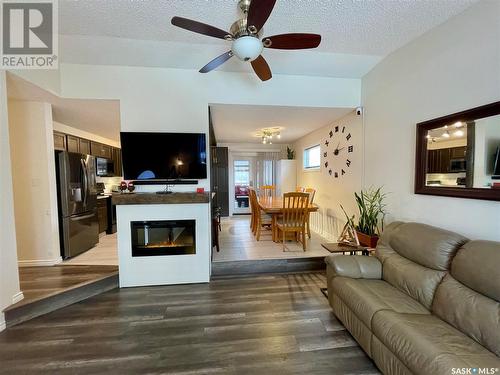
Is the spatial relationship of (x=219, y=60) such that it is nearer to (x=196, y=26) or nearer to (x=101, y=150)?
(x=196, y=26)

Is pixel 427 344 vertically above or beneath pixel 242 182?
beneath

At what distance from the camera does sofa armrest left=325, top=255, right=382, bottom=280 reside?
2.24 meters

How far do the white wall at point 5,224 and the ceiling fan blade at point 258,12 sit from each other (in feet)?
7.88

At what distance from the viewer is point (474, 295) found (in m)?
1.49

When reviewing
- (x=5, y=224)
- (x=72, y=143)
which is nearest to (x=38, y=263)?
(x=5, y=224)

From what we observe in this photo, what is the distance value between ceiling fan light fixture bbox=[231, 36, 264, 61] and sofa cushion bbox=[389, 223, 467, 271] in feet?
6.74

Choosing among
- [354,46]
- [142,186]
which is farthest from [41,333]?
[354,46]

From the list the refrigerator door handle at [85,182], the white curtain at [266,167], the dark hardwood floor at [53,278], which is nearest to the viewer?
the dark hardwood floor at [53,278]

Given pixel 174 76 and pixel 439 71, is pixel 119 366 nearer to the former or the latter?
pixel 174 76

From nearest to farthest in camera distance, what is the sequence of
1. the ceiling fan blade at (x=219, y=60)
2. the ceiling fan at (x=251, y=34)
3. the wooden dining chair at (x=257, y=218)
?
the ceiling fan at (x=251, y=34) → the ceiling fan blade at (x=219, y=60) → the wooden dining chair at (x=257, y=218)

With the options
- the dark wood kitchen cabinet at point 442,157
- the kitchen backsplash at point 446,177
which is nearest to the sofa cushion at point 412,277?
the kitchen backsplash at point 446,177

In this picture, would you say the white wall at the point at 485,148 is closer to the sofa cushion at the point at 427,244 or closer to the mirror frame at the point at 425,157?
the mirror frame at the point at 425,157

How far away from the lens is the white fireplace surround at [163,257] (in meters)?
2.96

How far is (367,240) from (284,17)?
256cm
